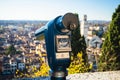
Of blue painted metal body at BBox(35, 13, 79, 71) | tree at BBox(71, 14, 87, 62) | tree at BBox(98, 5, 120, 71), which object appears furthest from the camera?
tree at BBox(71, 14, 87, 62)

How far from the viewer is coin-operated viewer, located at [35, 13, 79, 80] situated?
10.5ft

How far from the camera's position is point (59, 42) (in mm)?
3227

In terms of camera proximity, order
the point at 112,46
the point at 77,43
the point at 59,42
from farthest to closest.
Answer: the point at 77,43 → the point at 112,46 → the point at 59,42

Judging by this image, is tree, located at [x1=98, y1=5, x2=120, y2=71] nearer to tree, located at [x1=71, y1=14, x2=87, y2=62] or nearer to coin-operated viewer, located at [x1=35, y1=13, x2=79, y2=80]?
tree, located at [x1=71, y1=14, x2=87, y2=62]

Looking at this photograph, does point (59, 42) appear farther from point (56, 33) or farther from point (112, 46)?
point (112, 46)

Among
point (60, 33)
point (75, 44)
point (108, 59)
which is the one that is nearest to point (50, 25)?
point (60, 33)

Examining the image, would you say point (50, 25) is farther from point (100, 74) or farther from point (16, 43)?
point (16, 43)

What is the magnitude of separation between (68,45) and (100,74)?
12.1ft

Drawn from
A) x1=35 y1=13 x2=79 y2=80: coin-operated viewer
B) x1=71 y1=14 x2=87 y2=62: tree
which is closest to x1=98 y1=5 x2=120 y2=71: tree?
x1=71 y1=14 x2=87 y2=62: tree

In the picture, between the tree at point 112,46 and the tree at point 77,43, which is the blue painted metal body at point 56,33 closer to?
the tree at point 112,46

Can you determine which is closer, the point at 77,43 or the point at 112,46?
the point at 112,46

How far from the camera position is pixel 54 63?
10.7ft

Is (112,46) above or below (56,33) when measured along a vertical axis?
below

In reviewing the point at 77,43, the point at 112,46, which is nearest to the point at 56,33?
the point at 112,46
